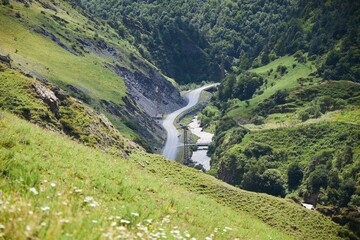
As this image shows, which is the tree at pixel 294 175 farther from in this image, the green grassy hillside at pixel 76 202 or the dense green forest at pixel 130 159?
the green grassy hillside at pixel 76 202

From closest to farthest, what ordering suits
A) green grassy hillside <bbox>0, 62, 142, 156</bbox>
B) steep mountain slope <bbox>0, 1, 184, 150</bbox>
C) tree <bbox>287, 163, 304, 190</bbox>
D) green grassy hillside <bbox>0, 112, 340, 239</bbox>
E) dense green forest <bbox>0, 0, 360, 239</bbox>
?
green grassy hillside <bbox>0, 112, 340, 239</bbox> < dense green forest <bbox>0, 0, 360, 239</bbox> < green grassy hillside <bbox>0, 62, 142, 156</bbox> < steep mountain slope <bbox>0, 1, 184, 150</bbox> < tree <bbox>287, 163, 304, 190</bbox>

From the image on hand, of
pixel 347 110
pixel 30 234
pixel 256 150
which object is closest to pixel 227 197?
pixel 30 234

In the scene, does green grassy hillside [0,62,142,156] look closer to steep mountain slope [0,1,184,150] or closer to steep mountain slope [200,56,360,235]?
steep mountain slope [200,56,360,235]

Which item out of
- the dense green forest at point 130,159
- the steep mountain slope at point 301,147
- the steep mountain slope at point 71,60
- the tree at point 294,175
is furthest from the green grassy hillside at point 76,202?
the tree at point 294,175

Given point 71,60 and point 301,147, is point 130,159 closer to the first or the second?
point 301,147

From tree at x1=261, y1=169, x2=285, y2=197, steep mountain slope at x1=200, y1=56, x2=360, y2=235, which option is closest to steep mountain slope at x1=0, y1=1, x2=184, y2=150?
steep mountain slope at x1=200, y1=56, x2=360, y2=235

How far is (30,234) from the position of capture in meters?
7.17

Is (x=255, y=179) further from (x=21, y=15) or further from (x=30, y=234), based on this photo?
(x=30, y=234)

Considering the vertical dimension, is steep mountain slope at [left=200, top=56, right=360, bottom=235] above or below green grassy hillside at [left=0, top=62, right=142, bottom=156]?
above

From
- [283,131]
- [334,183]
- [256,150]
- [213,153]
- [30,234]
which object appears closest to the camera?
[30,234]

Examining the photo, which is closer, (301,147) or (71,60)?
(301,147)

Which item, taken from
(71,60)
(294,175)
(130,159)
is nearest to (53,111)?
(130,159)

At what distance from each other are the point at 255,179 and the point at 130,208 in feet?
394

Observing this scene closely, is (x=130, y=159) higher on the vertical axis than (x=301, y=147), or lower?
lower
